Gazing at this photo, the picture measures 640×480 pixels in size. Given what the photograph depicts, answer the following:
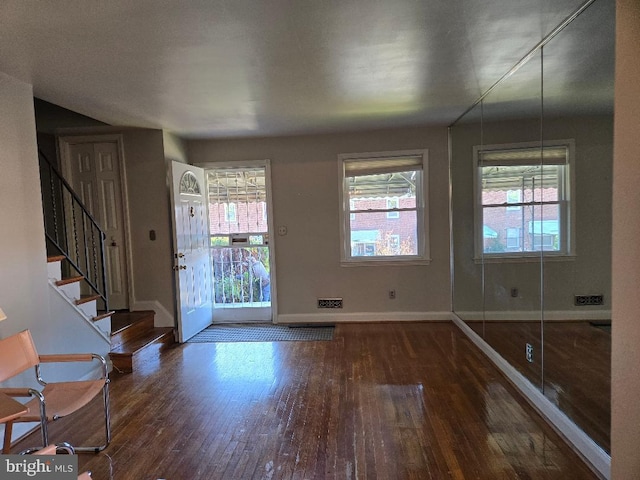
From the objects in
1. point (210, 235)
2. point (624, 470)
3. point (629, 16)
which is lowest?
point (624, 470)

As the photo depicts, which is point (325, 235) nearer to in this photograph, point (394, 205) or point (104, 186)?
point (394, 205)

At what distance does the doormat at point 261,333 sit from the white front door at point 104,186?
3.77ft

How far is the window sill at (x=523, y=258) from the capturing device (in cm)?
250

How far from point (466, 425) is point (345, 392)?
0.91 meters

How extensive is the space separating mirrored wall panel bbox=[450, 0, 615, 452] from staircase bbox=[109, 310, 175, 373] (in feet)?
11.1

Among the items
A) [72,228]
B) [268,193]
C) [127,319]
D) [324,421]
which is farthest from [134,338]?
[324,421]

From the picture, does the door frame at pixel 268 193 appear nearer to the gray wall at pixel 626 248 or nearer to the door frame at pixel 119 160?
the door frame at pixel 119 160

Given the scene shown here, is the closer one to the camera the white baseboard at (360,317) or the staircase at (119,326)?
the staircase at (119,326)

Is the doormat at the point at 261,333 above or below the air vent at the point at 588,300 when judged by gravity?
below

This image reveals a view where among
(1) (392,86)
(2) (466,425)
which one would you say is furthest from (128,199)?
(2) (466,425)

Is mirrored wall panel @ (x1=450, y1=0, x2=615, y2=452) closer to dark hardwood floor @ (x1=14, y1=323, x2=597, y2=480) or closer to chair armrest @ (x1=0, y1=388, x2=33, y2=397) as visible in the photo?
dark hardwood floor @ (x1=14, y1=323, x2=597, y2=480)

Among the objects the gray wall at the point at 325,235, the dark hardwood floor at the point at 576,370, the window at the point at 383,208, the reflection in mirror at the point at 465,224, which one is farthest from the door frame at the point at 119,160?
the dark hardwood floor at the point at 576,370

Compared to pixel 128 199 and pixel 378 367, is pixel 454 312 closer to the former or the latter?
pixel 378 367

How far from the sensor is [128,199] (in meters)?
4.32
